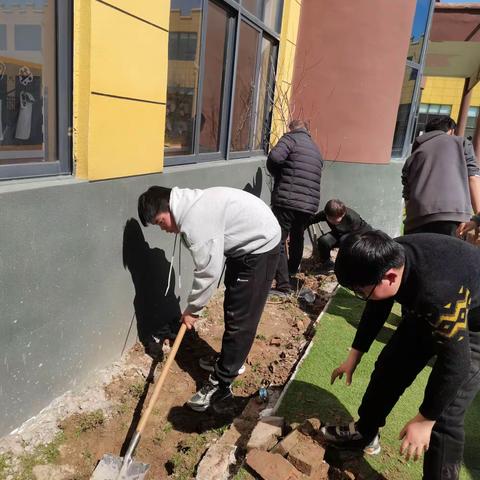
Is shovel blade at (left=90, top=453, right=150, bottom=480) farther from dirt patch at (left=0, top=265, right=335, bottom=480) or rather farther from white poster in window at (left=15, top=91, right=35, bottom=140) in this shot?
white poster in window at (left=15, top=91, right=35, bottom=140)

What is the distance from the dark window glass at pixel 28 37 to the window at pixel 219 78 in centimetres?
126

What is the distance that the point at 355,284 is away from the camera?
1675 mm

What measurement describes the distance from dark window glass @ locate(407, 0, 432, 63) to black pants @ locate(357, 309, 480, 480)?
5994 mm

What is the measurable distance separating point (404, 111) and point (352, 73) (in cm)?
151

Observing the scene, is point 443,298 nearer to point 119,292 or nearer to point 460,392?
point 460,392

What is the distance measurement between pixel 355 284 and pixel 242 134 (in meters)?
4.16

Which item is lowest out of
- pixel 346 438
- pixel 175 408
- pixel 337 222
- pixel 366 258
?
pixel 175 408

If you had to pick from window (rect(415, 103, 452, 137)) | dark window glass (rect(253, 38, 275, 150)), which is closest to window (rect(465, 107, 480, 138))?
window (rect(415, 103, 452, 137))

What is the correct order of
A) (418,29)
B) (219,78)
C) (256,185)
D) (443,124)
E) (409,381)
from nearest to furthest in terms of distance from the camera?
(409,381) → (443,124) → (219,78) → (256,185) → (418,29)

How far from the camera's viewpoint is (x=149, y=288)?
11.8ft

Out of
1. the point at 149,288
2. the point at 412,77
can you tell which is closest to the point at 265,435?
the point at 149,288

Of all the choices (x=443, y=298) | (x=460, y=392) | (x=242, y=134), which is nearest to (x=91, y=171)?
(x=443, y=298)

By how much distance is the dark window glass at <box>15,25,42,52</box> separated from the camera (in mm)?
2273

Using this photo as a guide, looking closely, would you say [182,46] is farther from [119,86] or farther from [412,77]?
[412,77]
